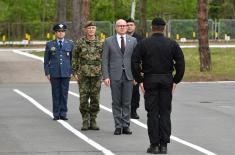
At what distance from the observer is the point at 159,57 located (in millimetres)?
11227

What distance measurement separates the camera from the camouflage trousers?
45.5 feet

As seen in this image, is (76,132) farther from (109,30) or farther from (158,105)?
(109,30)

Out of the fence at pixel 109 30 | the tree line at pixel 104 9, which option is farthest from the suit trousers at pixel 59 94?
the tree line at pixel 104 9

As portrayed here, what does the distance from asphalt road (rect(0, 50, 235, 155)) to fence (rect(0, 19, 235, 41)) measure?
42.6 meters

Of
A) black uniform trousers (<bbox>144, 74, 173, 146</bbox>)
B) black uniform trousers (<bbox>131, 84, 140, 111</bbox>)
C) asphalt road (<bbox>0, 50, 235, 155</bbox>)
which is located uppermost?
black uniform trousers (<bbox>144, 74, 173, 146</bbox>)

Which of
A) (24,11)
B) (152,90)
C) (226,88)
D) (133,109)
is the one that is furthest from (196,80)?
(24,11)

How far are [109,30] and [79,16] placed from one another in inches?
1205

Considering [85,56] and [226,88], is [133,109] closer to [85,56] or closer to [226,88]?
[85,56]

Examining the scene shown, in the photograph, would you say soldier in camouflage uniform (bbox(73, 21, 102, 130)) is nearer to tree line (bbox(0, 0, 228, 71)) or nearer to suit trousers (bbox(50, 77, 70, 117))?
suit trousers (bbox(50, 77, 70, 117))

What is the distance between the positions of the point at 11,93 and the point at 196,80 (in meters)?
7.88

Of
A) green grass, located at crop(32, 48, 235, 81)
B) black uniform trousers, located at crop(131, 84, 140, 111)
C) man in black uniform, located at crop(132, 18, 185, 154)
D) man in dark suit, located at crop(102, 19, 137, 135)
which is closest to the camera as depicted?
man in black uniform, located at crop(132, 18, 185, 154)

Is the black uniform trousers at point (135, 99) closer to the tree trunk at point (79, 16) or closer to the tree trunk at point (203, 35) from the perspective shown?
the tree trunk at point (203, 35)

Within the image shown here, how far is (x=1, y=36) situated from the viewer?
66.2 metres

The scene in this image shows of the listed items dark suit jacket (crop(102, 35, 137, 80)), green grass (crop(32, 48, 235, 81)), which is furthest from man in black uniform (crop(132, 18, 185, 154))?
green grass (crop(32, 48, 235, 81))
